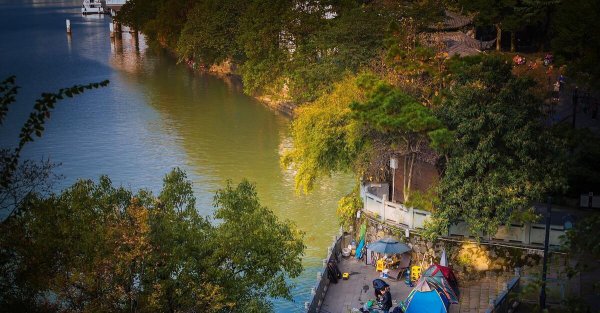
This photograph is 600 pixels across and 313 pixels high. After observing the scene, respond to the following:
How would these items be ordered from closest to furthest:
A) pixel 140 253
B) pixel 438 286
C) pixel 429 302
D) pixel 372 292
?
pixel 140 253
pixel 429 302
pixel 438 286
pixel 372 292

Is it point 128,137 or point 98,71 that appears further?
point 98,71

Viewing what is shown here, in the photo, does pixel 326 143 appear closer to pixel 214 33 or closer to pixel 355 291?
pixel 355 291

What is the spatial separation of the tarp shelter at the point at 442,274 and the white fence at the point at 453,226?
1498 millimetres

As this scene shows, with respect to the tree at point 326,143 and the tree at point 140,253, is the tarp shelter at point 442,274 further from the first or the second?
the tree at point 326,143

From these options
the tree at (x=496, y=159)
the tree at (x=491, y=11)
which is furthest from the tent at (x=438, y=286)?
the tree at (x=491, y=11)

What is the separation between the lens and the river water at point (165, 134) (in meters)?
31.7

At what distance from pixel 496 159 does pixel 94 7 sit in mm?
112987

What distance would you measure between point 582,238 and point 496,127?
32.5 ft

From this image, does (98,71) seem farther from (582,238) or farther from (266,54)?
(582,238)

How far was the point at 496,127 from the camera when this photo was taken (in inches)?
861

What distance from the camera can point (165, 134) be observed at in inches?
1694

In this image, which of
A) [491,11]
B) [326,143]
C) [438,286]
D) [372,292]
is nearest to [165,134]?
[326,143]


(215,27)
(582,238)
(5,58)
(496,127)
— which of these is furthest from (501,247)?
(5,58)

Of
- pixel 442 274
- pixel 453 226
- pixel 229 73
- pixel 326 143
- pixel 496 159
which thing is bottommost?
pixel 442 274
